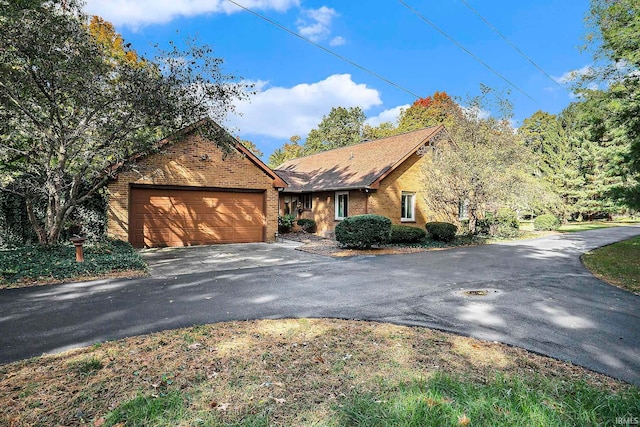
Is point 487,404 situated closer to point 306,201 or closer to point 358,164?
point 358,164

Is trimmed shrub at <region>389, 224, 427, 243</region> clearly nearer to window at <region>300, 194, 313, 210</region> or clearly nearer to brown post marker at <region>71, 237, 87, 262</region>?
window at <region>300, 194, 313, 210</region>

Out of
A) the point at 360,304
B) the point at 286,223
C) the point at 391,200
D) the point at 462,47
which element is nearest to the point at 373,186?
the point at 391,200

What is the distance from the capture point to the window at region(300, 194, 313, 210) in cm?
2062

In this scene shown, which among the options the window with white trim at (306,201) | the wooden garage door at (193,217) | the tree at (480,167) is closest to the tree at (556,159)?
the tree at (480,167)

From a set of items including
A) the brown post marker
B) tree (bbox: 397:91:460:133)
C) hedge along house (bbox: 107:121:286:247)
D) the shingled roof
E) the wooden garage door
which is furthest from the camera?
tree (bbox: 397:91:460:133)

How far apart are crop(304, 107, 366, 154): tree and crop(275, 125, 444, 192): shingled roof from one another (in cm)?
1887

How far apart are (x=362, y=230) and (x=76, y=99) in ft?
31.3

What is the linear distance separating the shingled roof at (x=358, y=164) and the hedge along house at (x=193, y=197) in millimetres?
3927

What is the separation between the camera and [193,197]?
47.6 ft

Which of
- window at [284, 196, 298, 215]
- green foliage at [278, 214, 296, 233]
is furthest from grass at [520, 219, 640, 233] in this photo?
green foliage at [278, 214, 296, 233]

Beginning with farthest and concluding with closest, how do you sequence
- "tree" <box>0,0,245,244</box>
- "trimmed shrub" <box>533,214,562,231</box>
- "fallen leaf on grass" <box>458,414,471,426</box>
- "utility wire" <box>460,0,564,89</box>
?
"trimmed shrub" <box>533,214,562,231</box>, "utility wire" <box>460,0,564,89</box>, "tree" <box>0,0,245,244</box>, "fallen leaf on grass" <box>458,414,471,426</box>

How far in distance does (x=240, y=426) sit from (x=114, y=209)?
12.5 metres

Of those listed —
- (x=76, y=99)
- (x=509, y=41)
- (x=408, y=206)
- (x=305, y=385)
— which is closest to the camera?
(x=305, y=385)

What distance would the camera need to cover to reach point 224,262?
34.2ft
